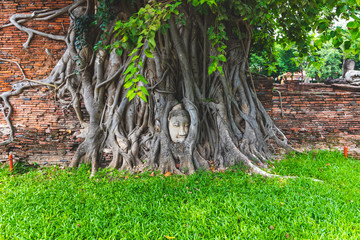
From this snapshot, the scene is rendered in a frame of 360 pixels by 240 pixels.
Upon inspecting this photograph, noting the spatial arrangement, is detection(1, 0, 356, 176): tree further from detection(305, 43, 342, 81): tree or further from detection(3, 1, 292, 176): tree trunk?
detection(305, 43, 342, 81): tree

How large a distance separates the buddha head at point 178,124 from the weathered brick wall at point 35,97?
6.67ft

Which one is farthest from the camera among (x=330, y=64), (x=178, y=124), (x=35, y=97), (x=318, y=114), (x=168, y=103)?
(x=330, y=64)

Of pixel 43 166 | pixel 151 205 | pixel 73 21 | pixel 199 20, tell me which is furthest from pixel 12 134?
pixel 199 20

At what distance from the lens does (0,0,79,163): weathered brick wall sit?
4363 mm

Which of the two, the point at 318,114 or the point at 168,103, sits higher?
the point at 168,103

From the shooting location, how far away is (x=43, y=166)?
4.20 m

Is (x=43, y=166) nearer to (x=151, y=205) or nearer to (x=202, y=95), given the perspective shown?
(x=151, y=205)

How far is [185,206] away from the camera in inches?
95.8

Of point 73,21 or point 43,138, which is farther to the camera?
point 43,138

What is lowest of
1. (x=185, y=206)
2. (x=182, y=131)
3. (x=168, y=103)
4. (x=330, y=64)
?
(x=185, y=206)

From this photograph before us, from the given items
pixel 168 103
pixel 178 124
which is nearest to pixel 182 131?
pixel 178 124

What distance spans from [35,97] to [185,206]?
12.5ft

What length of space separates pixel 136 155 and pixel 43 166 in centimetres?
187

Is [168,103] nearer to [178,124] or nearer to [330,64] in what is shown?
[178,124]
